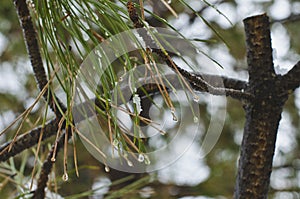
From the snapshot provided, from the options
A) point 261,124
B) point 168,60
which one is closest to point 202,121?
point 261,124

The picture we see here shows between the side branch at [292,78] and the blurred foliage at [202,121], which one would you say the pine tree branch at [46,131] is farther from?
the blurred foliage at [202,121]

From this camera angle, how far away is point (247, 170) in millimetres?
480

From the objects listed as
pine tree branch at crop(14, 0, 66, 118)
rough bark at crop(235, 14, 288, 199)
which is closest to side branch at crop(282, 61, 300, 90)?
rough bark at crop(235, 14, 288, 199)

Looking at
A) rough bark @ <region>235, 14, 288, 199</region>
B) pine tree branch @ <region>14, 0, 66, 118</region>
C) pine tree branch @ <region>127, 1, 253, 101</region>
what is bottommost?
rough bark @ <region>235, 14, 288, 199</region>

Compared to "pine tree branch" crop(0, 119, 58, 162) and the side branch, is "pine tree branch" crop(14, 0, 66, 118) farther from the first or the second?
the side branch

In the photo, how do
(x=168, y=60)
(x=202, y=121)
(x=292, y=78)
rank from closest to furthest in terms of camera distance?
(x=168, y=60) < (x=292, y=78) < (x=202, y=121)

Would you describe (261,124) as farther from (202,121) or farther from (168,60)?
(202,121)

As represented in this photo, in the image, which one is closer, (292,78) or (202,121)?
(292,78)

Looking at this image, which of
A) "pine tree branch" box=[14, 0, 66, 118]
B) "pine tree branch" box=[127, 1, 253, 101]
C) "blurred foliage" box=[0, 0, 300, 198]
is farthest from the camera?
"blurred foliage" box=[0, 0, 300, 198]

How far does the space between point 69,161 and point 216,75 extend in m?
0.65

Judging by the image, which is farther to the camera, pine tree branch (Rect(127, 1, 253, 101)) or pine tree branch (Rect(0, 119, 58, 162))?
pine tree branch (Rect(0, 119, 58, 162))

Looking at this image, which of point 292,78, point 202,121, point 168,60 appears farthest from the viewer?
point 202,121

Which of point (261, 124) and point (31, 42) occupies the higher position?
point (31, 42)

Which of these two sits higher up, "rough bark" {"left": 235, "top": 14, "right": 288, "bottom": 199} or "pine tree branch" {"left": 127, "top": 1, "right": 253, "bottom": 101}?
"pine tree branch" {"left": 127, "top": 1, "right": 253, "bottom": 101}
